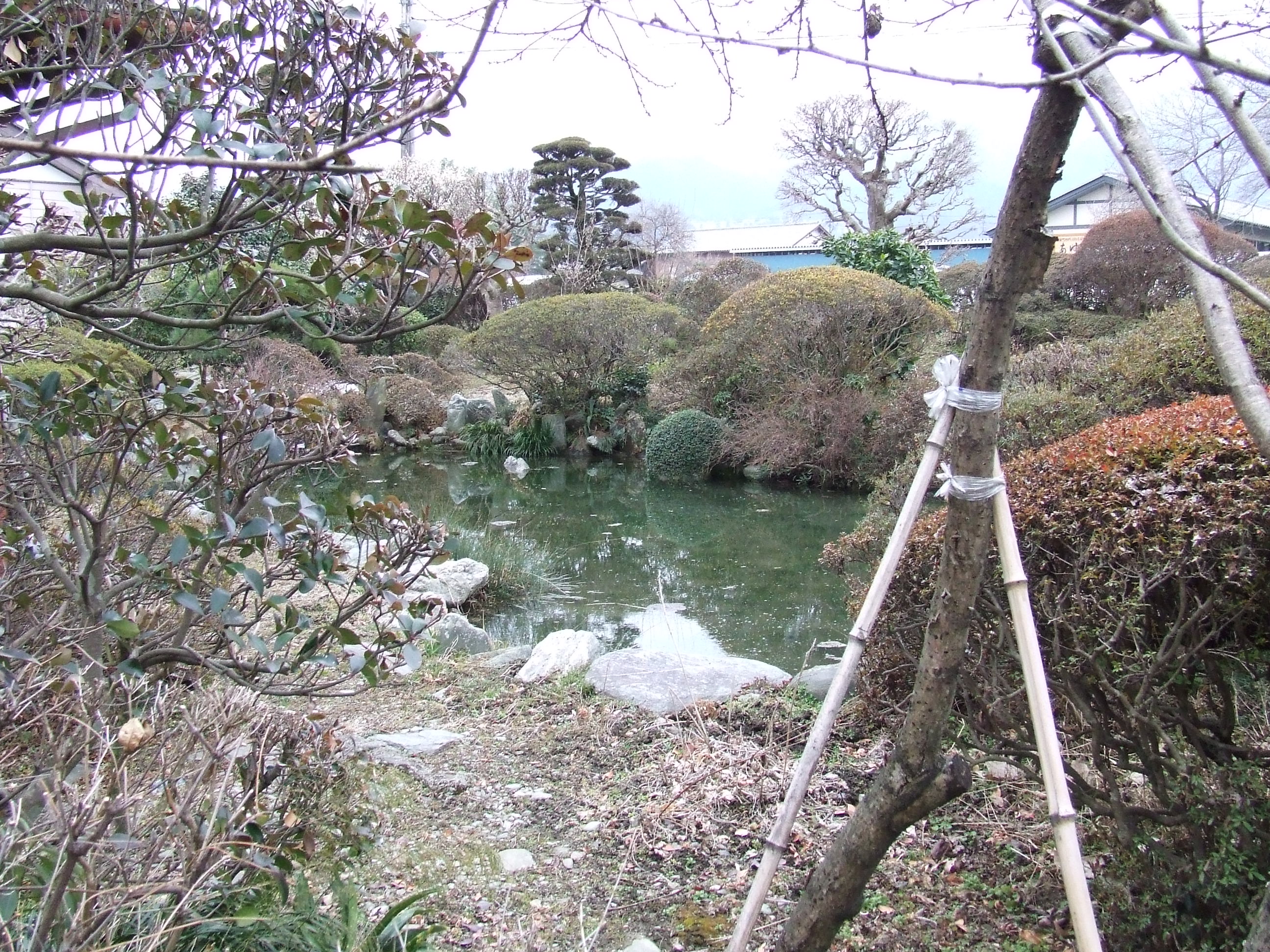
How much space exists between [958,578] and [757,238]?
3850cm

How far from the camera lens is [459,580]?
21.3 feet

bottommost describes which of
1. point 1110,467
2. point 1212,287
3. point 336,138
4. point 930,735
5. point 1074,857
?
point 1074,857

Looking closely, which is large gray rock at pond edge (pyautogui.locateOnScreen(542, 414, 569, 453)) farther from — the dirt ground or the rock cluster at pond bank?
the dirt ground

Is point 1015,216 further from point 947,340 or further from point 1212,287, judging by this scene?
point 947,340

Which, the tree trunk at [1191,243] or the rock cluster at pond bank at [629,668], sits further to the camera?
the rock cluster at pond bank at [629,668]

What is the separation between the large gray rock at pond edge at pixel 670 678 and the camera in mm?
3848

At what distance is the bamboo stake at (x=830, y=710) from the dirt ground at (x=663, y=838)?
1.87 feet

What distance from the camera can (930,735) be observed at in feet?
5.34

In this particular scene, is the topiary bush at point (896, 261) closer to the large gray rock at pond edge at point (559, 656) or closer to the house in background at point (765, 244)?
the large gray rock at pond edge at point (559, 656)

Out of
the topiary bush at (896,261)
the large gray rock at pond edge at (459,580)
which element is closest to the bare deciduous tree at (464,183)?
the topiary bush at (896,261)

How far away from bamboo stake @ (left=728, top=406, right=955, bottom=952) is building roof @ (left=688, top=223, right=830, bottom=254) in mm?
A: 32334

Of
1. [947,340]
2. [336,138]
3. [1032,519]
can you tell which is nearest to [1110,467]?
[1032,519]

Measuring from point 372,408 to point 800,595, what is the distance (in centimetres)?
1114

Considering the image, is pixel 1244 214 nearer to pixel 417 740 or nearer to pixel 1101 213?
pixel 1101 213
